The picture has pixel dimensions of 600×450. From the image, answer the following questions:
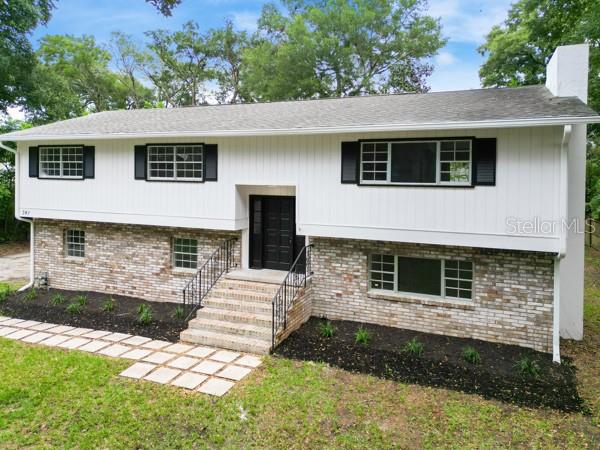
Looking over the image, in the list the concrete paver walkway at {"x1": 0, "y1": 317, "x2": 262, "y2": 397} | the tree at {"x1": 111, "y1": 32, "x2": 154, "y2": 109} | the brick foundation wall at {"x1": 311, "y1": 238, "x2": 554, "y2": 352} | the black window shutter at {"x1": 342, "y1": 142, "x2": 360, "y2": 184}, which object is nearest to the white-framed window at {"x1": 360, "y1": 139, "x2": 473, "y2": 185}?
the black window shutter at {"x1": 342, "y1": 142, "x2": 360, "y2": 184}

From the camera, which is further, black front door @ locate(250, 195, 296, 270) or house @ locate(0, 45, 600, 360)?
black front door @ locate(250, 195, 296, 270)

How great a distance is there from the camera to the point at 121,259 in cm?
1143

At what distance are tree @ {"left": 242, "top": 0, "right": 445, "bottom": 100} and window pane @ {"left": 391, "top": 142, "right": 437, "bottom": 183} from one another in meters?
19.4

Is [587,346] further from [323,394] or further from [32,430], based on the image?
[32,430]

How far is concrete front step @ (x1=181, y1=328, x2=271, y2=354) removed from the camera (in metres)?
7.77

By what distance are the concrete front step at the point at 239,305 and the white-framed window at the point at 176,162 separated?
301 centimetres

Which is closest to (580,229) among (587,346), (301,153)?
(587,346)

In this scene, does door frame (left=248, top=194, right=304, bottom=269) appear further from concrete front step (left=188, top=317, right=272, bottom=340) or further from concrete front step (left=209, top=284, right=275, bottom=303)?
concrete front step (left=188, top=317, right=272, bottom=340)

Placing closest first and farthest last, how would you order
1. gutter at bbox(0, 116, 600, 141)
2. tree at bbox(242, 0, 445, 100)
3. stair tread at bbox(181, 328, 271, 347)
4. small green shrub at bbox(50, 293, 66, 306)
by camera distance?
gutter at bbox(0, 116, 600, 141), stair tread at bbox(181, 328, 271, 347), small green shrub at bbox(50, 293, 66, 306), tree at bbox(242, 0, 445, 100)

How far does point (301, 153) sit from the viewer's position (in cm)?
925

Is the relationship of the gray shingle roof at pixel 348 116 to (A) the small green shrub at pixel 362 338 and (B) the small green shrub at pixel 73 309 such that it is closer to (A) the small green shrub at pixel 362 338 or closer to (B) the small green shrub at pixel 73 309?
(A) the small green shrub at pixel 362 338

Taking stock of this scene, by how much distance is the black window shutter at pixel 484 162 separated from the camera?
25.4ft

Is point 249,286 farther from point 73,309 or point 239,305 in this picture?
point 73,309

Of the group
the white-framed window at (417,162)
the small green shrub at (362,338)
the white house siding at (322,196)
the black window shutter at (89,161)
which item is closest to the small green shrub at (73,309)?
the white house siding at (322,196)
